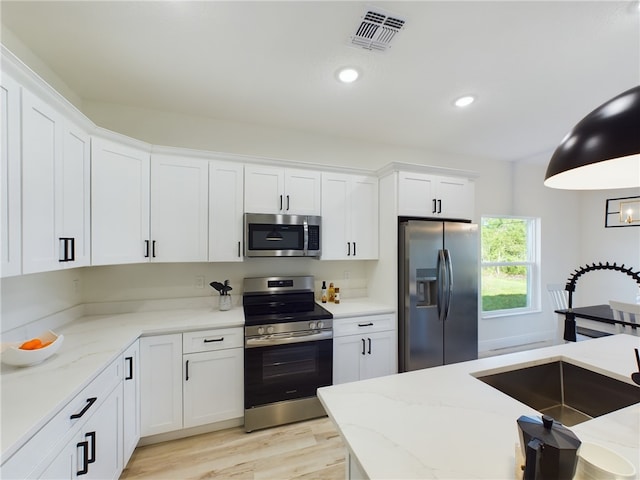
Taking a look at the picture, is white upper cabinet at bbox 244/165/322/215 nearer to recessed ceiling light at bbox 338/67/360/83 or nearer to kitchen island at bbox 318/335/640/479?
recessed ceiling light at bbox 338/67/360/83

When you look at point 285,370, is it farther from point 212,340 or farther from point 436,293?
point 436,293

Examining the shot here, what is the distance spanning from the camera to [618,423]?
3.20ft

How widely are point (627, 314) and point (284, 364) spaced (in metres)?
3.05

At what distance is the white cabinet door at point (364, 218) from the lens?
2.95 m

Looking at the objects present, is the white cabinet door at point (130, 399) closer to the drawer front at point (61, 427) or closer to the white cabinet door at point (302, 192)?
the drawer front at point (61, 427)

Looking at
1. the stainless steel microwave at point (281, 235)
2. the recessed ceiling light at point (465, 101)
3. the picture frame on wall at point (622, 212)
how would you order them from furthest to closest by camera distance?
the picture frame on wall at point (622, 212), the stainless steel microwave at point (281, 235), the recessed ceiling light at point (465, 101)

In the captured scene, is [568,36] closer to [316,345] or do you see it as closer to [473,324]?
[473,324]

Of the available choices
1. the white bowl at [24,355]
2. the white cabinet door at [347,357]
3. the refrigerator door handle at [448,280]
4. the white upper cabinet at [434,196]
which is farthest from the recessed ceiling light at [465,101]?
the white bowl at [24,355]

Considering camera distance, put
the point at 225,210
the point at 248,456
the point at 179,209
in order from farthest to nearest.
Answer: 1. the point at 225,210
2. the point at 179,209
3. the point at 248,456

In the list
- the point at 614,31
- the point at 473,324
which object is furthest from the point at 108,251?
the point at 614,31

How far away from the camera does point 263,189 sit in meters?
2.62

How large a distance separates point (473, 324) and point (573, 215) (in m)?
3.46

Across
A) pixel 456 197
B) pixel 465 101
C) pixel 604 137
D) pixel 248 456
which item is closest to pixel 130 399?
pixel 248 456

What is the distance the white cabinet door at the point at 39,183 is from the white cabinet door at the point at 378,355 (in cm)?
240
